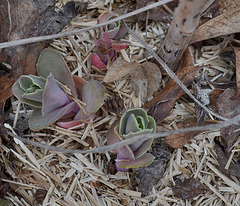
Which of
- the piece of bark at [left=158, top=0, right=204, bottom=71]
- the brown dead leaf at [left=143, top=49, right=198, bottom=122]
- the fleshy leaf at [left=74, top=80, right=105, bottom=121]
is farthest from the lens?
the brown dead leaf at [left=143, top=49, right=198, bottom=122]

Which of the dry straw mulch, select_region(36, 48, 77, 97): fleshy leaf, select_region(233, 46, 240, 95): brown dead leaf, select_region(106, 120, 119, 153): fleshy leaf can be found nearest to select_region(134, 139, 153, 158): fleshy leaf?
select_region(106, 120, 119, 153): fleshy leaf

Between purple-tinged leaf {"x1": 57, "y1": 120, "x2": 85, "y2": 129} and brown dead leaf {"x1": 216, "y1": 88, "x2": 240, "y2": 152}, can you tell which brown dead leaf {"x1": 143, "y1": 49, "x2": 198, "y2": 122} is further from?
purple-tinged leaf {"x1": 57, "y1": 120, "x2": 85, "y2": 129}

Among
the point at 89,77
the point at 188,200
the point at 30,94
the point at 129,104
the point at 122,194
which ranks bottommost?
the point at 188,200

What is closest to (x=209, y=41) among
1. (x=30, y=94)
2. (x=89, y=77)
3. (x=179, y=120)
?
(x=179, y=120)

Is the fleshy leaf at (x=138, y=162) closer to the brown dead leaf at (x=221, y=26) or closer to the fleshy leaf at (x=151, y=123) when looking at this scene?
the fleshy leaf at (x=151, y=123)

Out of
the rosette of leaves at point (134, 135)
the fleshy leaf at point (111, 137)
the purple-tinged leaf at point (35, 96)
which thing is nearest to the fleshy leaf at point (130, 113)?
the rosette of leaves at point (134, 135)

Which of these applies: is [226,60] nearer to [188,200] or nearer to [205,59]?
[205,59]

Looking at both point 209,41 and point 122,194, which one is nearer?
point 122,194
